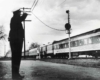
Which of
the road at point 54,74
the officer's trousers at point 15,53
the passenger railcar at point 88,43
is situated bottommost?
the road at point 54,74

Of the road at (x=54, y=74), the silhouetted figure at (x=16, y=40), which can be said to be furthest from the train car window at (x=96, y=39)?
the silhouetted figure at (x=16, y=40)

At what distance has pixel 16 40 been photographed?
13.1 ft

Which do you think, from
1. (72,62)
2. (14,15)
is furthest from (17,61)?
(72,62)

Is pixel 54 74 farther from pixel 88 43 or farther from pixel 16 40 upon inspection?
pixel 88 43

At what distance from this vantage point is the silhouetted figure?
3.93 m

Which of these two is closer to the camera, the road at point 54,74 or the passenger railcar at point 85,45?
the road at point 54,74

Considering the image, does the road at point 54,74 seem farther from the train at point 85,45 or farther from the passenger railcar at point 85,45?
the passenger railcar at point 85,45

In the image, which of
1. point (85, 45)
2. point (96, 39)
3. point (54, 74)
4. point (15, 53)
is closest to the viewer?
point (15, 53)

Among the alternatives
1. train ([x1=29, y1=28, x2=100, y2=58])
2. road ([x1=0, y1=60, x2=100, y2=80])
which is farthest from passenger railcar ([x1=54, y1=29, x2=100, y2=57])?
road ([x1=0, y1=60, x2=100, y2=80])

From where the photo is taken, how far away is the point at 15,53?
12.9ft

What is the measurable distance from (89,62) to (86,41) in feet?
35.9

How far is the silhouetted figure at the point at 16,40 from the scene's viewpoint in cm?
393

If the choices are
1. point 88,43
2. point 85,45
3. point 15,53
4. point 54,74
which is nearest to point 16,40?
point 15,53

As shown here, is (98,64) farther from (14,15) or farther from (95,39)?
(95,39)
